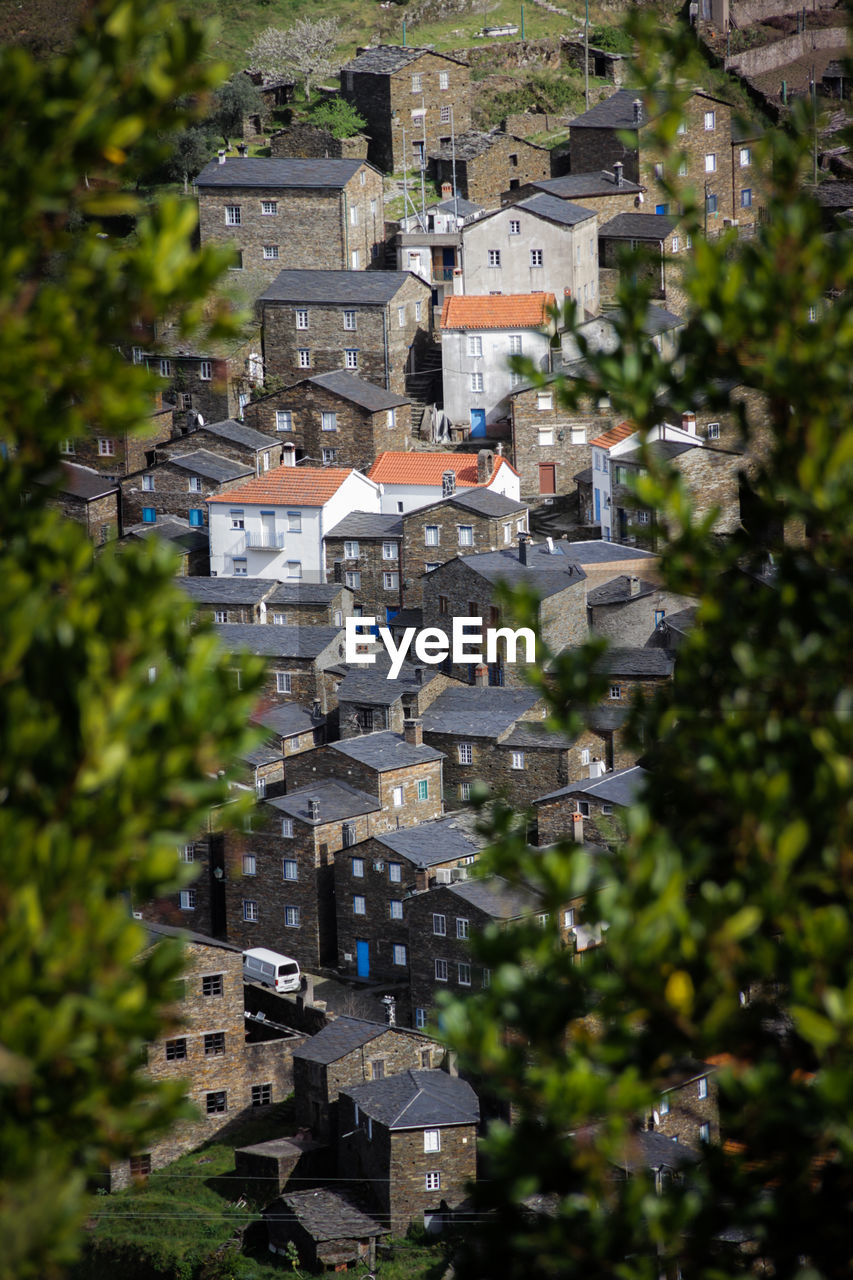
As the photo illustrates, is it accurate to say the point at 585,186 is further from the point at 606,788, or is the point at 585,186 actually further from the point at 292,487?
the point at 606,788

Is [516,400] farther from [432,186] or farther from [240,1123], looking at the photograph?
[240,1123]

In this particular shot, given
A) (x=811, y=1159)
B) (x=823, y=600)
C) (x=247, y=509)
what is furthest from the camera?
(x=247, y=509)

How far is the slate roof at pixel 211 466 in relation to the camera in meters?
74.3

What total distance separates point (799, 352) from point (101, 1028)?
5053 mm

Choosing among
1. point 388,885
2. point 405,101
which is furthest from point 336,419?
point 405,101

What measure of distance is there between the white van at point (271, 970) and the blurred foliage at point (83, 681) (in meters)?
48.8

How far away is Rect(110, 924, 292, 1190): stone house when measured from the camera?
5347cm

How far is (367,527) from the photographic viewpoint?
7012 centimetres

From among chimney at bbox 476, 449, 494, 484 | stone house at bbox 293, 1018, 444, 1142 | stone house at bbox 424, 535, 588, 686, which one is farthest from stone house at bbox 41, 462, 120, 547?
stone house at bbox 293, 1018, 444, 1142

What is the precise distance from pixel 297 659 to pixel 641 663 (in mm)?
11934

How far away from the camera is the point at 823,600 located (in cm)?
1033

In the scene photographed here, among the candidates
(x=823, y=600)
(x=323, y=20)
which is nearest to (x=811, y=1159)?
(x=823, y=600)

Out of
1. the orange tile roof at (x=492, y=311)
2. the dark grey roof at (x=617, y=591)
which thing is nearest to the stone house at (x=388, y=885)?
the dark grey roof at (x=617, y=591)

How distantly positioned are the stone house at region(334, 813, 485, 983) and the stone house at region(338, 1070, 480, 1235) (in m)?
6.08
